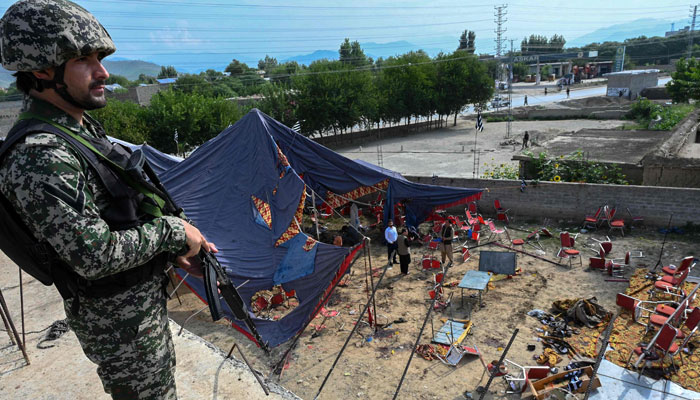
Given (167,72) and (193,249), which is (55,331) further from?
(167,72)

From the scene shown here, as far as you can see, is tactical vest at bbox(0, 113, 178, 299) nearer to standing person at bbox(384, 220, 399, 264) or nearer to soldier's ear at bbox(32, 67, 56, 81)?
soldier's ear at bbox(32, 67, 56, 81)

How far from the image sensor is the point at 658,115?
27562 mm

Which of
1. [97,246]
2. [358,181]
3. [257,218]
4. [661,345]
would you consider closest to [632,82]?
[358,181]

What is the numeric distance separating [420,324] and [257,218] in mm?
3748

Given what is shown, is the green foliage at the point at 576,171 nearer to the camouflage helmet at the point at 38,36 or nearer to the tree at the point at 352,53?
the camouflage helmet at the point at 38,36

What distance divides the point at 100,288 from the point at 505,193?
12711 mm

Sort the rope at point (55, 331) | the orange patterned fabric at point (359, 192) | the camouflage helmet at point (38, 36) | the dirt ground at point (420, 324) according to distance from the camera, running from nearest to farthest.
Answer: the camouflage helmet at point (38, 36) → the rope at point (55, 331) → the dirt ground at point (420, 324) → the orange patterned fabric at point (359, 192)

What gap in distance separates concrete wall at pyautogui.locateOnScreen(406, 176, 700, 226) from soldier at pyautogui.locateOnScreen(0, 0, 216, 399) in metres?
12.3

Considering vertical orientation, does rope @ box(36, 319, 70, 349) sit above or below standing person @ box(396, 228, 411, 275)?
above

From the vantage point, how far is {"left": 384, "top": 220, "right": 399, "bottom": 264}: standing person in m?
9.89

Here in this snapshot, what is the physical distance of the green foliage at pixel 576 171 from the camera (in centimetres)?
1274

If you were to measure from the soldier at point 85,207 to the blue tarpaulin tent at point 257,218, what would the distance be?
385 centimetres

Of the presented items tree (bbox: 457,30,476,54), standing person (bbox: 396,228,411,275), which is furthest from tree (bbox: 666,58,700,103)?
tree (bbox: 457,30,476,54)

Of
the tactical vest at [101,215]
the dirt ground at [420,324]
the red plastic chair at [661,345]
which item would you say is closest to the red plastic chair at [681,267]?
the dirt ground at [420,324]
